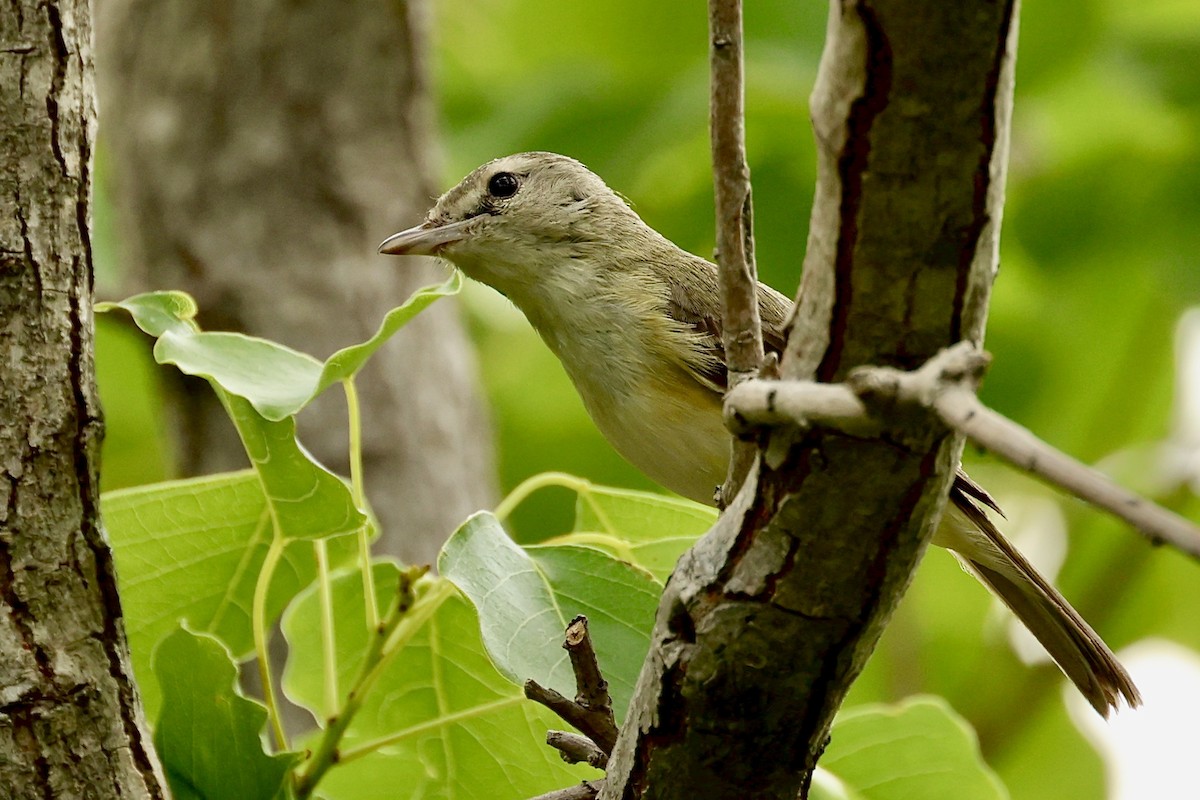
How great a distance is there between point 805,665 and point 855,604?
13 centimetres

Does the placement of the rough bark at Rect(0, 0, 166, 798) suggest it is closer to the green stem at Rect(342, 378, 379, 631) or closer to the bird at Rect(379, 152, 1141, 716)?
the green stem at Rect(342, 378, 379, 631)

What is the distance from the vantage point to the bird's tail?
3.11m

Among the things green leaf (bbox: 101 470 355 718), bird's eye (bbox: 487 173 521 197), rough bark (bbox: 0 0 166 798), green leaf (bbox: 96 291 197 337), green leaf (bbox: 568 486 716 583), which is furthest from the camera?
bird's eye (bbox: 487 173 521 197)

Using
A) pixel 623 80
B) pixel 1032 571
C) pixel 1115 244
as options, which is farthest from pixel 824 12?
pixel 1032 571

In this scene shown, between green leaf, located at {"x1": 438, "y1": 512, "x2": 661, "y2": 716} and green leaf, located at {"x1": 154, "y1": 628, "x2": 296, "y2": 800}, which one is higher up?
green leaf, located at {"x1": 438, "y1": 512, "x2": 661, "y2": 716}

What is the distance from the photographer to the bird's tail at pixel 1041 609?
3113mm

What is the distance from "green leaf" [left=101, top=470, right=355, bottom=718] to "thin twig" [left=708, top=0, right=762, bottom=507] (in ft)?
3.91

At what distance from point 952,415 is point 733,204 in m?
0.62

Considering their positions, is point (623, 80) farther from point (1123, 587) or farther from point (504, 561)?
point (504, 561)

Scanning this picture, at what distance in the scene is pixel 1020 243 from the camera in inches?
224

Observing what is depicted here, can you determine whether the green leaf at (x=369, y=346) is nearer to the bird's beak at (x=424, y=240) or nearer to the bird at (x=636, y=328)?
the bird at (x=636, y=328)

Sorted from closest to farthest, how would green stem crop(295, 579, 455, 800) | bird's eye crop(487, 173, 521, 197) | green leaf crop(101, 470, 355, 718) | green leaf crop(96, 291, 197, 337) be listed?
green stem crop(295, 579, 455, 800)
green leaf crop(96, 291, 197, 337)
green leaf crop(101, 470, 355, 718)
bird's eye crop(487, 173, 521, 197)

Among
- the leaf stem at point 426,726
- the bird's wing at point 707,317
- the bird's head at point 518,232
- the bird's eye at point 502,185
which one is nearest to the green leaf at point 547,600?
the leaf stem at point 426,726

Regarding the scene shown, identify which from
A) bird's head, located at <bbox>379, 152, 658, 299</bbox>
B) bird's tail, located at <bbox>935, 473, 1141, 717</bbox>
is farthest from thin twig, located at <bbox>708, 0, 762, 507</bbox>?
bird's head, located at <bbox>379, 152, 658, 299</bbox>
